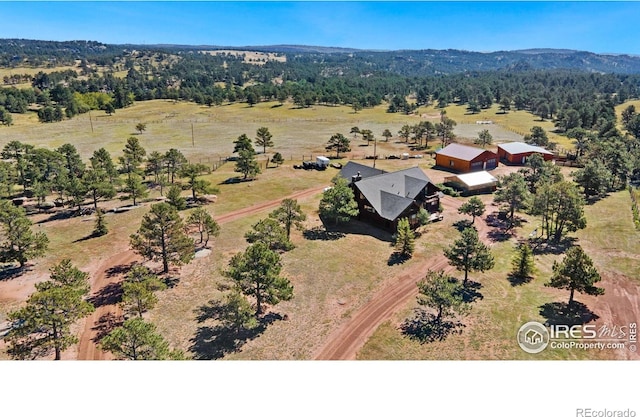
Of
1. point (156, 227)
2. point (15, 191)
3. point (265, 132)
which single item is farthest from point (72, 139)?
point (156, 227)

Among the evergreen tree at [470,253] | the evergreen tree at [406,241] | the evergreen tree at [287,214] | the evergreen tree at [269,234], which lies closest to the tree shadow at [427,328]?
the evergreen tree at [470,253]

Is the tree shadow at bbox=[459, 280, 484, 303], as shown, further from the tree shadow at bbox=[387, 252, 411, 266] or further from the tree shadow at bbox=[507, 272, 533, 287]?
the tree shadow at bbox=[387, 252, 411, 266]

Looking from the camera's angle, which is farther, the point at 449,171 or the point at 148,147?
the point at 148,147

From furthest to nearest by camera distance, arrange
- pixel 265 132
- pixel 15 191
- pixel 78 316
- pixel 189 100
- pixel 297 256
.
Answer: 1. pixel 189 100
2. pixel 265 132
3. pixel 15 191
4. pixel 297 256
5. pixel 78 316

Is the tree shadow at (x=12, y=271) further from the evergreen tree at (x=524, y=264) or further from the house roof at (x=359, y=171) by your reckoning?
the evergreen tree at (x=524, y=264)

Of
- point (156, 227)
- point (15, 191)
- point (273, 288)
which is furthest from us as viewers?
point (15, 191)

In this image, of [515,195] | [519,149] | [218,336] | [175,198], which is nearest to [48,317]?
[218,336]

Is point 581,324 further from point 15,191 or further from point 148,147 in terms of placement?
point 148,147
